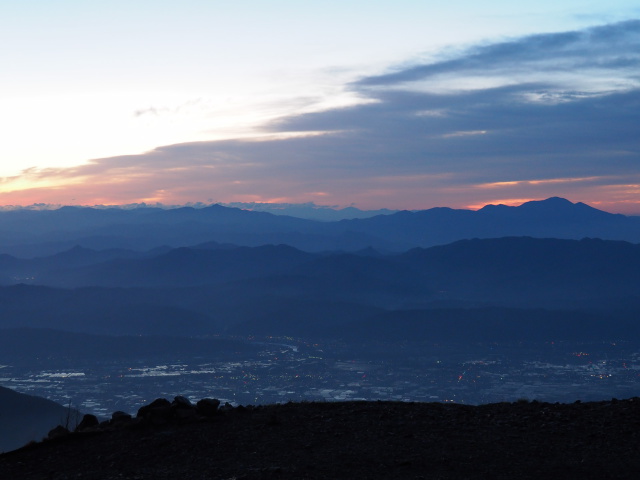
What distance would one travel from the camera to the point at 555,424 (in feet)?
56.1

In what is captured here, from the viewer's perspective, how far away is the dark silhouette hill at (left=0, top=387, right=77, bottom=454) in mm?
101250

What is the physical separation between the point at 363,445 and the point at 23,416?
11165 centimetres

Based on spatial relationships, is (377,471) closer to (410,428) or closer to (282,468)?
(282,468)

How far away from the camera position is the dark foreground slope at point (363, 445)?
46.2 ft

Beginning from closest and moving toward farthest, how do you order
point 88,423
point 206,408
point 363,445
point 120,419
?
point 363,445 < point 206,408 < point 120,419 < point 88,423

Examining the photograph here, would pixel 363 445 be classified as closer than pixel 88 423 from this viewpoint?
Yes

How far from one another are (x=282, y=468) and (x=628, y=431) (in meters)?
8.52

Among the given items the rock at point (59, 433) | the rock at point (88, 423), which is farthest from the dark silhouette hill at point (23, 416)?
the rock at point (59, 433)

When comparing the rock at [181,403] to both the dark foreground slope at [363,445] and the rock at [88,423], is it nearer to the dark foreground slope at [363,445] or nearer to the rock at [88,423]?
the dark foreground slope at [363,445]

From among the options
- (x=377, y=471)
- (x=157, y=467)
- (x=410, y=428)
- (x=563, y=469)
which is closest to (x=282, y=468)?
(x=377, y=471)

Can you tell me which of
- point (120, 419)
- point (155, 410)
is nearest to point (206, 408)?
point (155, 410)

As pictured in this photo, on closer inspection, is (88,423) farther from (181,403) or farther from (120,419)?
(181,403)

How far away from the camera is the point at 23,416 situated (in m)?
112

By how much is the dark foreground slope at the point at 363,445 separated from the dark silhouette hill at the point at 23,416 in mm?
89681
